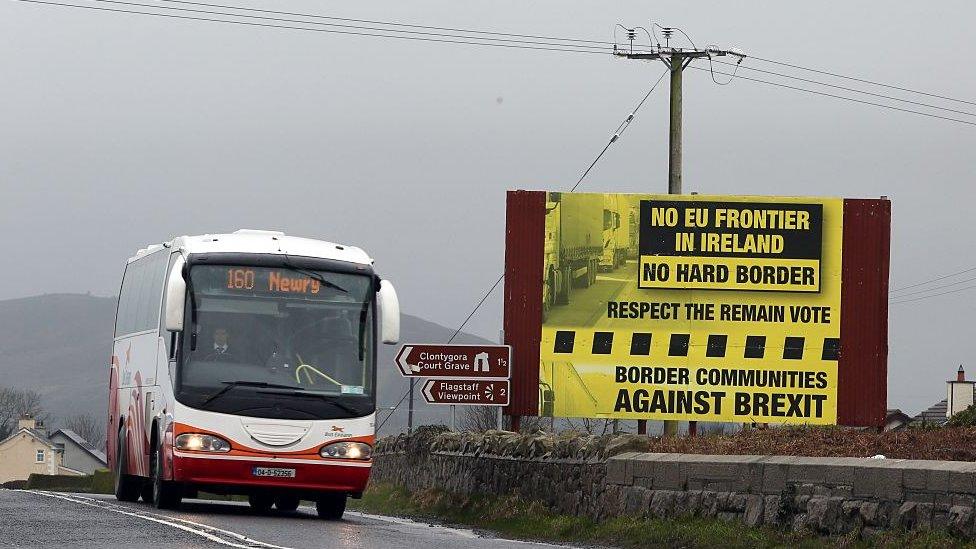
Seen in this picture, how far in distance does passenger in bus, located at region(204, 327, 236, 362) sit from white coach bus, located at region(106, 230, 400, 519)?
0.01m

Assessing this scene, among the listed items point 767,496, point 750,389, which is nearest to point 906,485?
point 767,496

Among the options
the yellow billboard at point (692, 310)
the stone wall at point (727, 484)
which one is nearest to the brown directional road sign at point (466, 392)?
the yellow billboard at point (692, 310)

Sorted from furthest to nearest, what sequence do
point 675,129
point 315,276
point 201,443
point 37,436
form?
point 37,436 < point 675,129 < point 315,276 < point 201,443

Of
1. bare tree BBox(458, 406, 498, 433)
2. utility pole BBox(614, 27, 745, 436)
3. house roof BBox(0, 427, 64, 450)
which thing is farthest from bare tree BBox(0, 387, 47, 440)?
utility pole BBox(614, 27, 745, 436)

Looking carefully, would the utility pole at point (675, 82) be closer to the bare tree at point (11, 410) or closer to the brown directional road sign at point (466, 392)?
the brown directional road sign at point (466, 392)

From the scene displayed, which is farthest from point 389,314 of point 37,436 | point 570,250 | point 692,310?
point 37,436

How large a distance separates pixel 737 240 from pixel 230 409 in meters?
10.3

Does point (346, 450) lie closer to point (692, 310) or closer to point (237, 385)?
point (237, 385)

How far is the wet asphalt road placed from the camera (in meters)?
13.9

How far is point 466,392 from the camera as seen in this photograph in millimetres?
26312

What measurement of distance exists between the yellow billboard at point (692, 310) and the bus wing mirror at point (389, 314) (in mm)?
6991

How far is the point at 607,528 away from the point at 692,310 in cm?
956

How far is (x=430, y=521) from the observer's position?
2306 cm

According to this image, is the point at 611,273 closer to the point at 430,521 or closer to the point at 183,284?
the point at 430,521
